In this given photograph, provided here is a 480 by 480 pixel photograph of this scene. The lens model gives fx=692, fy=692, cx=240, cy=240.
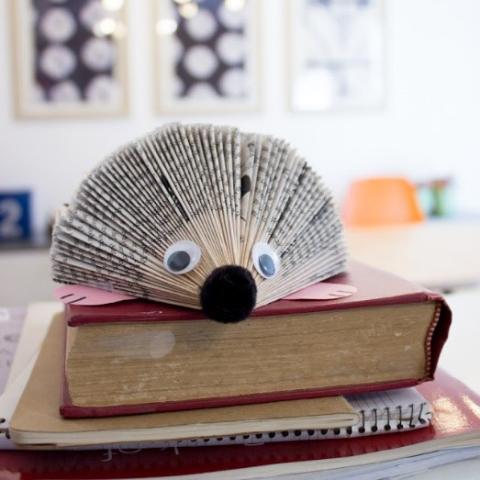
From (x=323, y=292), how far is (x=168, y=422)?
136 mm

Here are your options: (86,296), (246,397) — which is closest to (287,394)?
(246,397)

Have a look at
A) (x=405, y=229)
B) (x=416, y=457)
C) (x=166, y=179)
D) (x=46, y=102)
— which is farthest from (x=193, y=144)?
(x=46, y=102)

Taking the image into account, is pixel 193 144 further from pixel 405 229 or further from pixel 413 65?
pixel 413 65

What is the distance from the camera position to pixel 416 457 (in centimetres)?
46

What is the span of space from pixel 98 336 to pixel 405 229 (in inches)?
64.9

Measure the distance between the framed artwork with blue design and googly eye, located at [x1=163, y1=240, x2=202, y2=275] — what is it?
98.2 inches

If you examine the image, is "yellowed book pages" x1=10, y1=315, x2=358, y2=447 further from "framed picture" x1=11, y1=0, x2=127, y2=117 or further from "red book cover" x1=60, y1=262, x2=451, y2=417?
"framed picture" x1=11, y1=0, x2=127, y2=117

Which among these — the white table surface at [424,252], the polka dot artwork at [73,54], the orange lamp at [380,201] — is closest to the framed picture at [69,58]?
the polka dot artwork at [73,54]

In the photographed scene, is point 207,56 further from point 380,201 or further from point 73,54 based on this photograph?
point 380,201

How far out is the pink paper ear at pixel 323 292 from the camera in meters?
0.47

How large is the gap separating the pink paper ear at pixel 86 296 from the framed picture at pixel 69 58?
2548mm

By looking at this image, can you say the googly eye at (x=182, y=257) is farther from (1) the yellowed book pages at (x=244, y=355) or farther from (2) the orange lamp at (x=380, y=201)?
(2) the orange lamp at (x=380, y=201)

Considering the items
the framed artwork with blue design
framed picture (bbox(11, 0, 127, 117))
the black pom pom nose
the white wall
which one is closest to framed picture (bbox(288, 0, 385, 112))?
the white wall

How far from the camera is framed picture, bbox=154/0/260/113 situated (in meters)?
2.94
